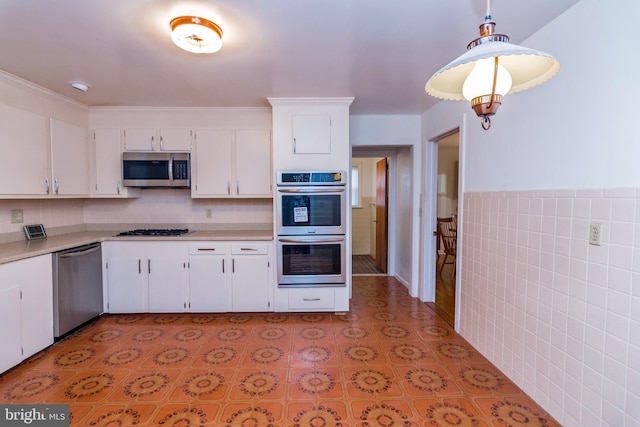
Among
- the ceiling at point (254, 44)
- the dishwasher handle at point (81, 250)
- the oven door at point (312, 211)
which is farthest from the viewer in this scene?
the oven door at point (312, 211)

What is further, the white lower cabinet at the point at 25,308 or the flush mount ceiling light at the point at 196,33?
the white lower cabinet at the point at 25,308

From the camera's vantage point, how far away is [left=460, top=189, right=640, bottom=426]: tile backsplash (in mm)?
1307

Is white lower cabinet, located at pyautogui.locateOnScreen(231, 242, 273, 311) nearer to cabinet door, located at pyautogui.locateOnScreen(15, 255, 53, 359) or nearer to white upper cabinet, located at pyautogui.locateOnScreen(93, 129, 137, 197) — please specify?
cabinet door, located at pyautogui.locateOnScreen(15, 255, 53, 359)

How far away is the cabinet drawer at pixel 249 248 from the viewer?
304 cm

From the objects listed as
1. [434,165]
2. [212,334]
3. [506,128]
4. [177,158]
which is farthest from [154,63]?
[434,165]

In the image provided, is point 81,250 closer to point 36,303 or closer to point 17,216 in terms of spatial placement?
point 36,303

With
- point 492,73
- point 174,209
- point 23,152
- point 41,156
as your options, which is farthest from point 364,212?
point 492,73

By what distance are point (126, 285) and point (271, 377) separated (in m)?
2.02

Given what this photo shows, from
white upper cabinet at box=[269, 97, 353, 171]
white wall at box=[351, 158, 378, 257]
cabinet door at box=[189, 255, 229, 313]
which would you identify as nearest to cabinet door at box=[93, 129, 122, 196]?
cabinet door at box=[189, 255, 229, 313]

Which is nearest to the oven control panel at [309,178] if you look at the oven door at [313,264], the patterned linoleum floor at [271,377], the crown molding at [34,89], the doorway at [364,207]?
the oven door at [313,264]

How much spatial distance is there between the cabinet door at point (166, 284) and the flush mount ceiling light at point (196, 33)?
210cm

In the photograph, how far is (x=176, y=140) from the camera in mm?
3275

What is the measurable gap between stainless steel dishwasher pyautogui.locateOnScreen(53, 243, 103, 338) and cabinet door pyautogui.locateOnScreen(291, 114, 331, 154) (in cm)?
228

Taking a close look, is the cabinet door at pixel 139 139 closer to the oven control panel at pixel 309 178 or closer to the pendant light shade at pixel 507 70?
the oven control panel at pixel 309 178
